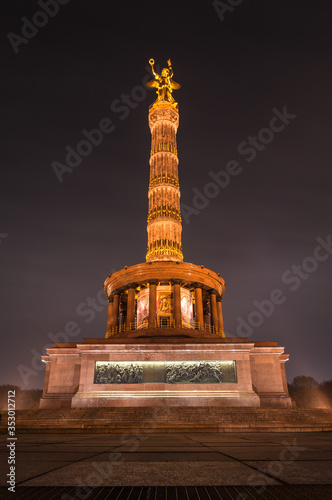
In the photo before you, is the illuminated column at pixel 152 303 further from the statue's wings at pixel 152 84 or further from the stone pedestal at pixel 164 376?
the statue's wings at pixel 152 84

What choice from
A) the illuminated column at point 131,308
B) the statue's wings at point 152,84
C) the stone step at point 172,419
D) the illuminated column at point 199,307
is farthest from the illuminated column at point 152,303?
the statue's wings at point 152,84

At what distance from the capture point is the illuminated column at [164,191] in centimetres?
3316

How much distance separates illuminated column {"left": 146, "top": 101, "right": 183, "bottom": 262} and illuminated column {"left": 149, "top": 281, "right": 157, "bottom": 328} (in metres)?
3.83

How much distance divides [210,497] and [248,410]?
1695cm

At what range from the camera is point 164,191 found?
35656 mm

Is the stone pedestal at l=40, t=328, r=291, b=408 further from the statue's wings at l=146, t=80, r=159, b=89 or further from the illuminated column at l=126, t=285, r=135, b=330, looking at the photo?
the statue's wings at l=146, t=80, r=159, b=89

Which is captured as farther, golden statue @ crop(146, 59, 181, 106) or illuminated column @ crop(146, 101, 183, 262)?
golden statue @ crop(146, 59, 181, 106)

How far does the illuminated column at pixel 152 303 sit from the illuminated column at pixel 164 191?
3.83m

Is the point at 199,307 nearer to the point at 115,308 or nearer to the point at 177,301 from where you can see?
the point at 177,301

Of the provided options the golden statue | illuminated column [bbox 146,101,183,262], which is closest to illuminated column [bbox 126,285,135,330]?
illuminated column [bbox 146,101,183,262]

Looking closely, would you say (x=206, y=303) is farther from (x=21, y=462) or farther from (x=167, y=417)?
(x=21, y=462)

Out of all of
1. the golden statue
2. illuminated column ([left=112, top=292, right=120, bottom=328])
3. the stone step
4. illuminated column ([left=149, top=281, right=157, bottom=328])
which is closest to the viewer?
the stone step

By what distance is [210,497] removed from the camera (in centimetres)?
210

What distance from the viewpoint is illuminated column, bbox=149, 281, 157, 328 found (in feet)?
90.0
